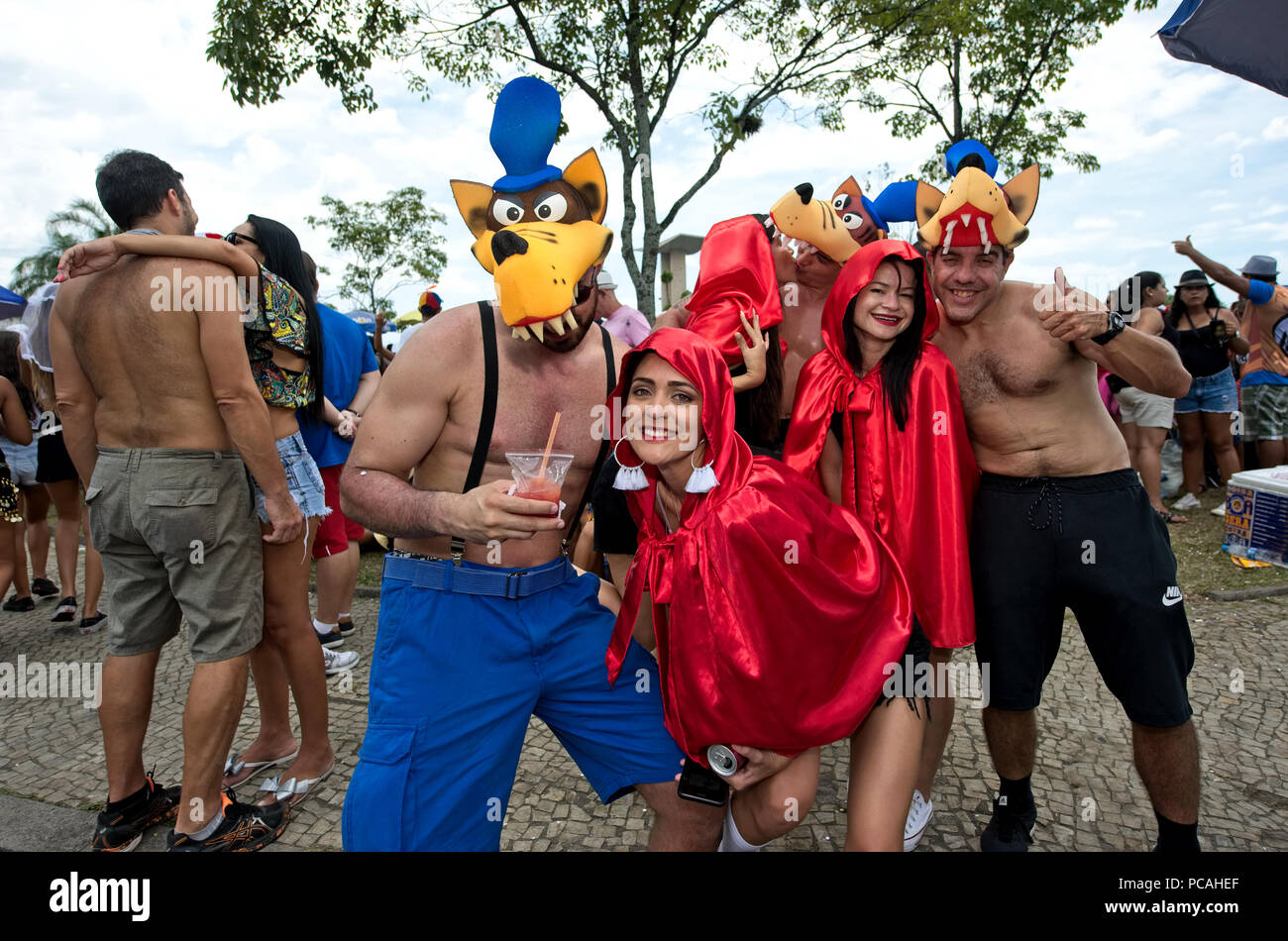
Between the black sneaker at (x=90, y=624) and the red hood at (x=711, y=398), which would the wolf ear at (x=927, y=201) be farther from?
the black sneaker at (x=90, y=624)

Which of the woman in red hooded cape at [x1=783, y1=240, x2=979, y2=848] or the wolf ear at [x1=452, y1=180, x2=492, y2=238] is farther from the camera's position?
the woman in red hooded cape at [x1=783, y1=240, x2=979, y2=848]

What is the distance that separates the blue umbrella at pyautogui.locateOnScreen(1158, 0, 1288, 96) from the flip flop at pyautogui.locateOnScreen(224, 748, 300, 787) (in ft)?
14.4

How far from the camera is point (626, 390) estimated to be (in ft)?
7.02

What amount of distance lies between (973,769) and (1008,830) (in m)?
0.58

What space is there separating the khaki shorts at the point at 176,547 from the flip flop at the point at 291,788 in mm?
680

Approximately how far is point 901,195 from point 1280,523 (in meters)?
4.19

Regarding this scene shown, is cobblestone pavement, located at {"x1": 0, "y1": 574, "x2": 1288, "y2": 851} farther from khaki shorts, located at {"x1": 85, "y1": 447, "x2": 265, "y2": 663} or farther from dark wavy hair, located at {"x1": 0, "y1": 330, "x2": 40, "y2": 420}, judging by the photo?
dark wavy hair, located at {"x1": 0, "y1": 330, "x2": 40, "y2": 420}

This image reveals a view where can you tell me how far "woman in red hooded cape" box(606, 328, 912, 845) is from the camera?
1.92m

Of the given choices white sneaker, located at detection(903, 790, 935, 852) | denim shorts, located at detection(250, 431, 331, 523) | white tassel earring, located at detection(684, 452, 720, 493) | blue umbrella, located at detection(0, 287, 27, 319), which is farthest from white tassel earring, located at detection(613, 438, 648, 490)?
blue umbrella, located at detection(0, 287, 27, 319)

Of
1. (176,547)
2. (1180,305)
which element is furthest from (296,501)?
(1180,305)

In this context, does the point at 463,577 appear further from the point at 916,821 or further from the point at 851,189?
the point at 851,189

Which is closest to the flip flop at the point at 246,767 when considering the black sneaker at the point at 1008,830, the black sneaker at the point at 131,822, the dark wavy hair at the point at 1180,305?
the black sneaker at the point at 131,822

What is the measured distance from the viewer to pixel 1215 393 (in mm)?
7449

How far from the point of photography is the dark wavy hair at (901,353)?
2359mm
